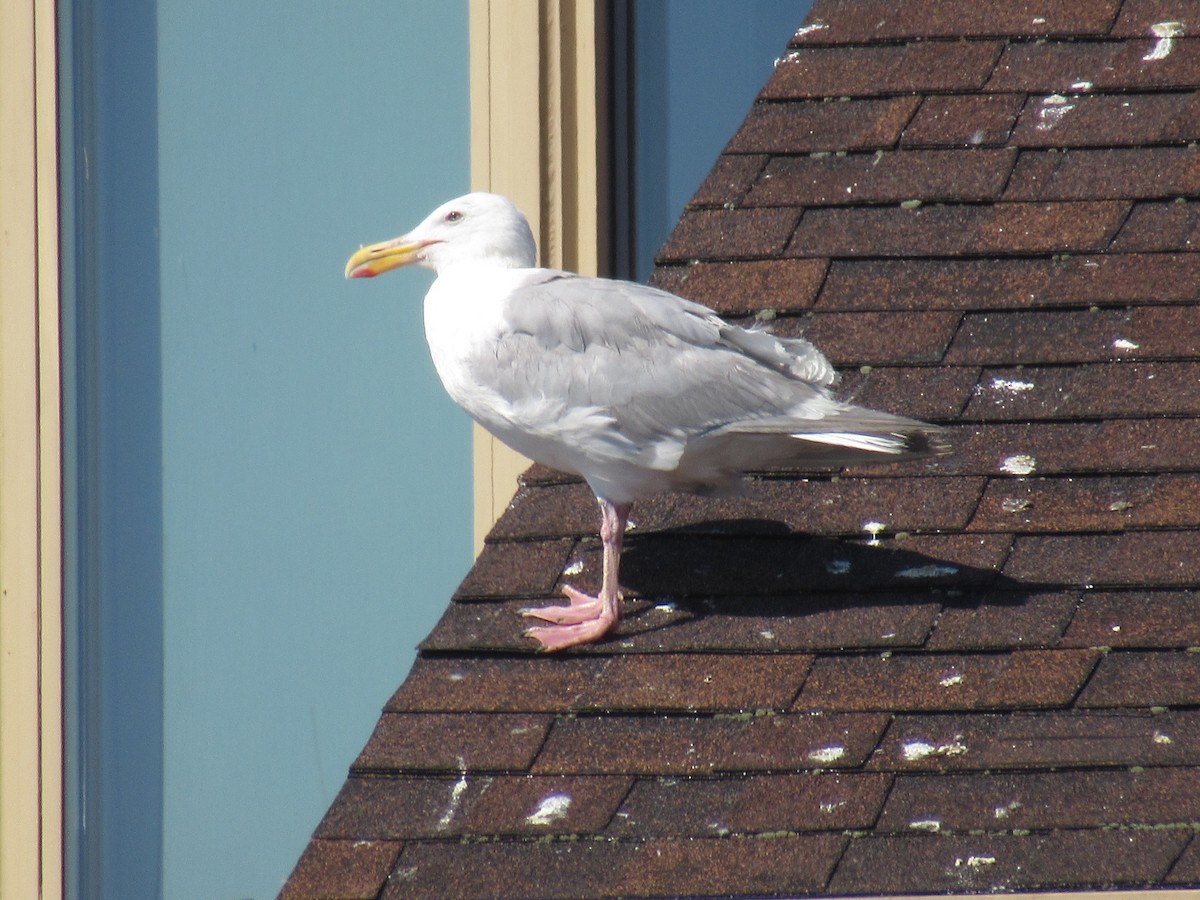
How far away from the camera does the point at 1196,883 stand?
2713 millimetres

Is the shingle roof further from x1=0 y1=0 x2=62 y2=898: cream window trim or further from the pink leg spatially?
x1=0 y1=0 x2=62 y2=898: cream window trim

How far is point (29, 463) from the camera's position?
5.20 meters

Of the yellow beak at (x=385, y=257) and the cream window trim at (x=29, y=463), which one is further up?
the yellow beak at (x=385, y=257)

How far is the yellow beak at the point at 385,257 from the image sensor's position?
163 inches

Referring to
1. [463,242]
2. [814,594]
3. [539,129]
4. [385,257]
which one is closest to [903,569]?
[814,594]

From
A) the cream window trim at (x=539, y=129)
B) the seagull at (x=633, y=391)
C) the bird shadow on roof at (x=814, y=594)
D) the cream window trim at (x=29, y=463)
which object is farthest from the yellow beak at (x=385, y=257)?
the cream window trim at (x=29, y=463)

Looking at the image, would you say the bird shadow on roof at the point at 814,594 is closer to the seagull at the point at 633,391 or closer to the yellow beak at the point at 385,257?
the seagull at the point at 633,391

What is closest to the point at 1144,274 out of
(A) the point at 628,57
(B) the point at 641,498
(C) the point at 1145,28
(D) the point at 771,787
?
(C) the point at 1145,28

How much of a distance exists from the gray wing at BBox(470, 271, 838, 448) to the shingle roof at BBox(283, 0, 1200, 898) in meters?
0.21

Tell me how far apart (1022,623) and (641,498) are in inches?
35.2

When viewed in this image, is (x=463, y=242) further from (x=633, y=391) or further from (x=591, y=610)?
(x=591, y=610)

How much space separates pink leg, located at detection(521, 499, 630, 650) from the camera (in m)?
3.37

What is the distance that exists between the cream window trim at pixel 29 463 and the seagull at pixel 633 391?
6.22 feet

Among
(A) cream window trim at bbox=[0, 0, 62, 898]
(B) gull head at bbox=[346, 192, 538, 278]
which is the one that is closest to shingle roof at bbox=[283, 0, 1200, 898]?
(B) gull head at bbox=[346, 192, 538, 278]
